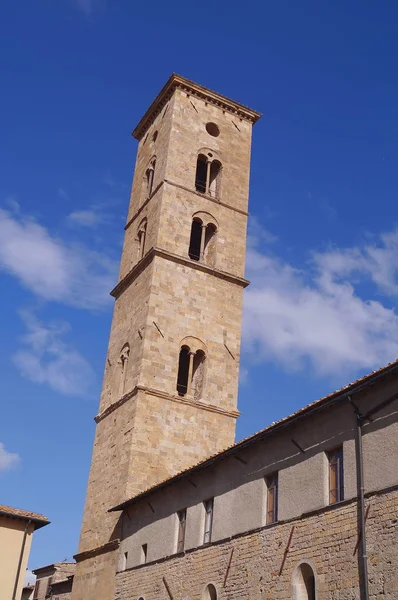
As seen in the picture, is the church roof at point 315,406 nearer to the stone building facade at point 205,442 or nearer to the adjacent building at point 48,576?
the stone building facade at point 205,442

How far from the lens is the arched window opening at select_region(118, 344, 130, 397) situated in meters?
27.2

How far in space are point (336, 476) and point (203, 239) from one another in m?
17.0

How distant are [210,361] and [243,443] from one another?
402 inches

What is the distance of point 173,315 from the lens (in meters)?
27.3

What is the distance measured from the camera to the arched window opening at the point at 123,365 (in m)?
27.2

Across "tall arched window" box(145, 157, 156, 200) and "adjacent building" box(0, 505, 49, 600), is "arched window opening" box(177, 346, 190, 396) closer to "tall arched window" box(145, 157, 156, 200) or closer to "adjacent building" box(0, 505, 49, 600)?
"adjacent building" box(0, 505, 49, 600)

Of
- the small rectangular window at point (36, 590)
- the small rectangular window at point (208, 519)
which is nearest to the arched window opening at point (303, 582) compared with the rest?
the small rectangular window at point (208, 519)

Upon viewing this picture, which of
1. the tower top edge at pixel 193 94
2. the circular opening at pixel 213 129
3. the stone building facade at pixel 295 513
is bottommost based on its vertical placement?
the stone building facade at pixel 295 513

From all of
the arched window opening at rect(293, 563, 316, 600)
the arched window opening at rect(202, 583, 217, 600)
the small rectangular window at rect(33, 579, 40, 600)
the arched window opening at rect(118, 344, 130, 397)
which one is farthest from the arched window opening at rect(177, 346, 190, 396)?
the small rectangular window at rect(33, 579, 40, 600)

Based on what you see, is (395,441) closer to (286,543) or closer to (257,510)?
(286,543)

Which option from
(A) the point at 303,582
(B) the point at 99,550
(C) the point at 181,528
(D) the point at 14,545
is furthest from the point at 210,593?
(D) the point at 14,545

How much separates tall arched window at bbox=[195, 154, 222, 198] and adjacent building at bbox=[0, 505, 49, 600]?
612 inches

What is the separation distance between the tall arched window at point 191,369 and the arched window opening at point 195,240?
4591mm

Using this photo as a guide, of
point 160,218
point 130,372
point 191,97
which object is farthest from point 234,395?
point 191,97
